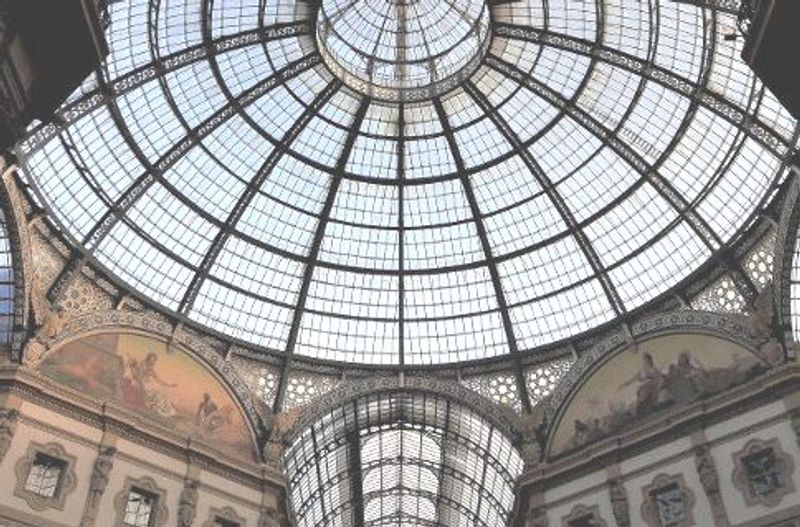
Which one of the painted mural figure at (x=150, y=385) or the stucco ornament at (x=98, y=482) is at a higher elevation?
the painted mural figure at (x=150, y=385)

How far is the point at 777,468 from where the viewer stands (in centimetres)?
2689

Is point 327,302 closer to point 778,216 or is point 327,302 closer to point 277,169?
point 277,169

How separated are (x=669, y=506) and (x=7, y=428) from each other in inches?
928

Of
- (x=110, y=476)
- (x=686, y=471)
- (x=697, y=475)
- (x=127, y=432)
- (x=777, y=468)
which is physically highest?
(x=127, y=432)

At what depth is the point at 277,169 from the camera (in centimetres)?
3741

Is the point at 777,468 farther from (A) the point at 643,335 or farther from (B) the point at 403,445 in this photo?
(B) the point at 403,445

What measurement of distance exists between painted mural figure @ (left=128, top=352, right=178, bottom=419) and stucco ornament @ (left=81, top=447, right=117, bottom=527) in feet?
9.67

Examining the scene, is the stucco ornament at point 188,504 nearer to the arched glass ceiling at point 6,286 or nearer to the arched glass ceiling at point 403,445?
the arched glass ceiling at point 403,445

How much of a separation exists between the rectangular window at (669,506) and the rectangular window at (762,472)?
8.36ft

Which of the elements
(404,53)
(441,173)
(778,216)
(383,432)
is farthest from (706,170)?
(383,432)

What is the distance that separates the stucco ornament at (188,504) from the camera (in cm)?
2983

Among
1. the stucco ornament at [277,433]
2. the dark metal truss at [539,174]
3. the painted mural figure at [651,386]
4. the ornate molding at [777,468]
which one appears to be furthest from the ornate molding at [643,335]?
the stucco ornament at [277,433]

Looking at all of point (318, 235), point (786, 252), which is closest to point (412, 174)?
point (318, 235)

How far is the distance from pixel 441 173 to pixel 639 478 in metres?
16.9
